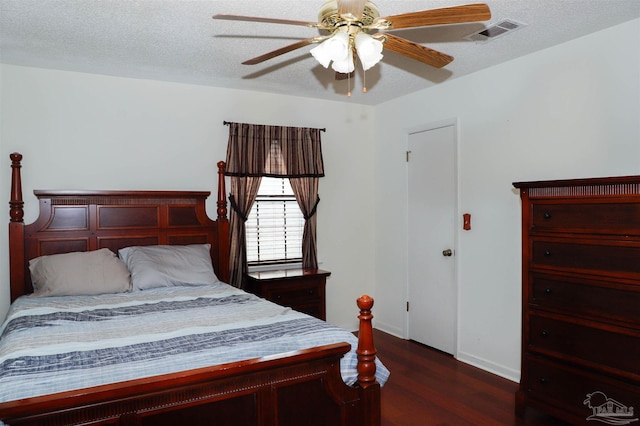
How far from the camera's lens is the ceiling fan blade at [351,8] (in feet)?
5.79

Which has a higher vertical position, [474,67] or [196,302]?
[474,67]

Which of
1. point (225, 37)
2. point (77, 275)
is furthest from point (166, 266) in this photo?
point (225, 37)

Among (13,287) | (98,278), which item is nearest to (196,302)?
(98,278)

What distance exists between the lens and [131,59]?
3463 mm

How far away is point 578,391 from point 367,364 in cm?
145

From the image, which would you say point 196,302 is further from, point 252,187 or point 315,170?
point 315,170

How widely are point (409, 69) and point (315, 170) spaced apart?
58.0 inches

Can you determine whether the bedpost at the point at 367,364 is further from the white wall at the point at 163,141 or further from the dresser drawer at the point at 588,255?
the white wall at the point at 163,141

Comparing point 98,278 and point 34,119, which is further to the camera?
point 34,119

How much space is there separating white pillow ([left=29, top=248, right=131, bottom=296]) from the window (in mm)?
1390

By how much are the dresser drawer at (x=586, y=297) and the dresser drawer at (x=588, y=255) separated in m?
0.08

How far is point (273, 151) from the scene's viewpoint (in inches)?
178

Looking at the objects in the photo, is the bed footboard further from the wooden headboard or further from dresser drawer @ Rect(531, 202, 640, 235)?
the wooden headboard

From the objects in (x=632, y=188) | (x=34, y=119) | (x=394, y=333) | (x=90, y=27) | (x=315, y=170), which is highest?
(x=90, y=27)
